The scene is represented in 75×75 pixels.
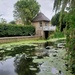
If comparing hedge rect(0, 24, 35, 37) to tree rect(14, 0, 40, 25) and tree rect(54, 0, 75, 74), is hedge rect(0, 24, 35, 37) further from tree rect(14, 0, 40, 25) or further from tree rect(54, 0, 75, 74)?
tree rect(54, 0, 75, 74)

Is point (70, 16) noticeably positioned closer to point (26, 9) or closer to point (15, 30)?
point (15, 30)

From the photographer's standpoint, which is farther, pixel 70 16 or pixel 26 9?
pixel 26 9

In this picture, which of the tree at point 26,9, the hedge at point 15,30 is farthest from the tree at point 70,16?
the tree at point 26,9

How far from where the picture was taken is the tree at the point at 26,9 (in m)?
37.1

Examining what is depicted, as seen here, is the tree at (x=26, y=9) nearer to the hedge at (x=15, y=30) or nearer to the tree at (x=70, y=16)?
the hedge at (x=15, y=30)

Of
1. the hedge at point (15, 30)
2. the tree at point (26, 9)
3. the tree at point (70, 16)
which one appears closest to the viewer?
the tree at point (70, 16)

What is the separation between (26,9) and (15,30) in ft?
37.6

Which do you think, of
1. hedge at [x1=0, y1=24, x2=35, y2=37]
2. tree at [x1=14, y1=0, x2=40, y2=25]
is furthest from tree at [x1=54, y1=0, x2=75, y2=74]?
tree at [x1=14, y1=0, x2=40, y2=25]

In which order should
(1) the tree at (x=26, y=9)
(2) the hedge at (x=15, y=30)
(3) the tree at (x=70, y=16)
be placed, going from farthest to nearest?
(1) the tree at (x=26, y=9)
(2) the hedge at (x=15, y=30)
(3) the tree at (x=70, y=16)

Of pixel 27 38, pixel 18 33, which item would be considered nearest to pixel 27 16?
pixel 18 33

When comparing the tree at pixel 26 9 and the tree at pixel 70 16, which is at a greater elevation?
the tree at pixel 26 9

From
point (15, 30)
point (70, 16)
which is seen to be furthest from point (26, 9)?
point (70, 16)

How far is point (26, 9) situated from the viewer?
37.1 meters

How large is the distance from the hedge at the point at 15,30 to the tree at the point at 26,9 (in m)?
6.39
